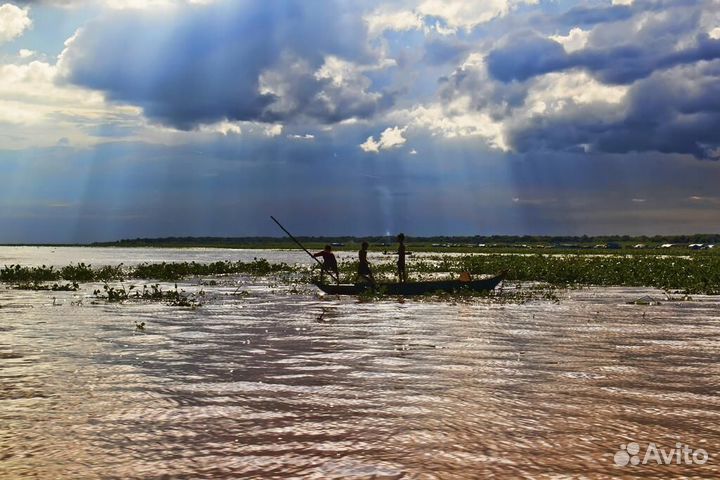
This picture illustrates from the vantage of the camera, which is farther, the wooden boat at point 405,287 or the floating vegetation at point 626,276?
the floating vegetation at point 626,276

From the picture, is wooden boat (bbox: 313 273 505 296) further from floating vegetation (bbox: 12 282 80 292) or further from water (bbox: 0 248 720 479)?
floating vegetation (bbox: 12 282 80 292)

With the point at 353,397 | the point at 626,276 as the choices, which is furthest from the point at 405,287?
the point at 353,397

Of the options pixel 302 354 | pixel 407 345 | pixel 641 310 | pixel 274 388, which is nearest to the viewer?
pixel 274 388

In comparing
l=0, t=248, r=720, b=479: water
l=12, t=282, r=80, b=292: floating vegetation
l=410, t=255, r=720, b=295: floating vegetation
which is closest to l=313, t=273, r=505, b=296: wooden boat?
l=0, t=248, r=720, b=479: water

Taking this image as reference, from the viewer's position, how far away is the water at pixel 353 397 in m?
7.32

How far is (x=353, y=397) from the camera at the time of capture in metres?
10.3

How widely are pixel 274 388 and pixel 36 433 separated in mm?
3622

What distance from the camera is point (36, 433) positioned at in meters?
8.37

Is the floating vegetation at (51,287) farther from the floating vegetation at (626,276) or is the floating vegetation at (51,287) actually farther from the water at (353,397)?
the floating vegetation at (626,276)

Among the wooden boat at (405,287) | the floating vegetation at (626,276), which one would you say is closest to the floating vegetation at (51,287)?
the wooden boat at (405,287)

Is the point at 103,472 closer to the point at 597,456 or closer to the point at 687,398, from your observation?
the point at 597,456

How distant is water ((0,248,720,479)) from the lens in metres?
7.32

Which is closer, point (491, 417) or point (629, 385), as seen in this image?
point (491, 417)

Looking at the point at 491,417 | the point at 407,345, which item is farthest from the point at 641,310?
the point at 491,417
